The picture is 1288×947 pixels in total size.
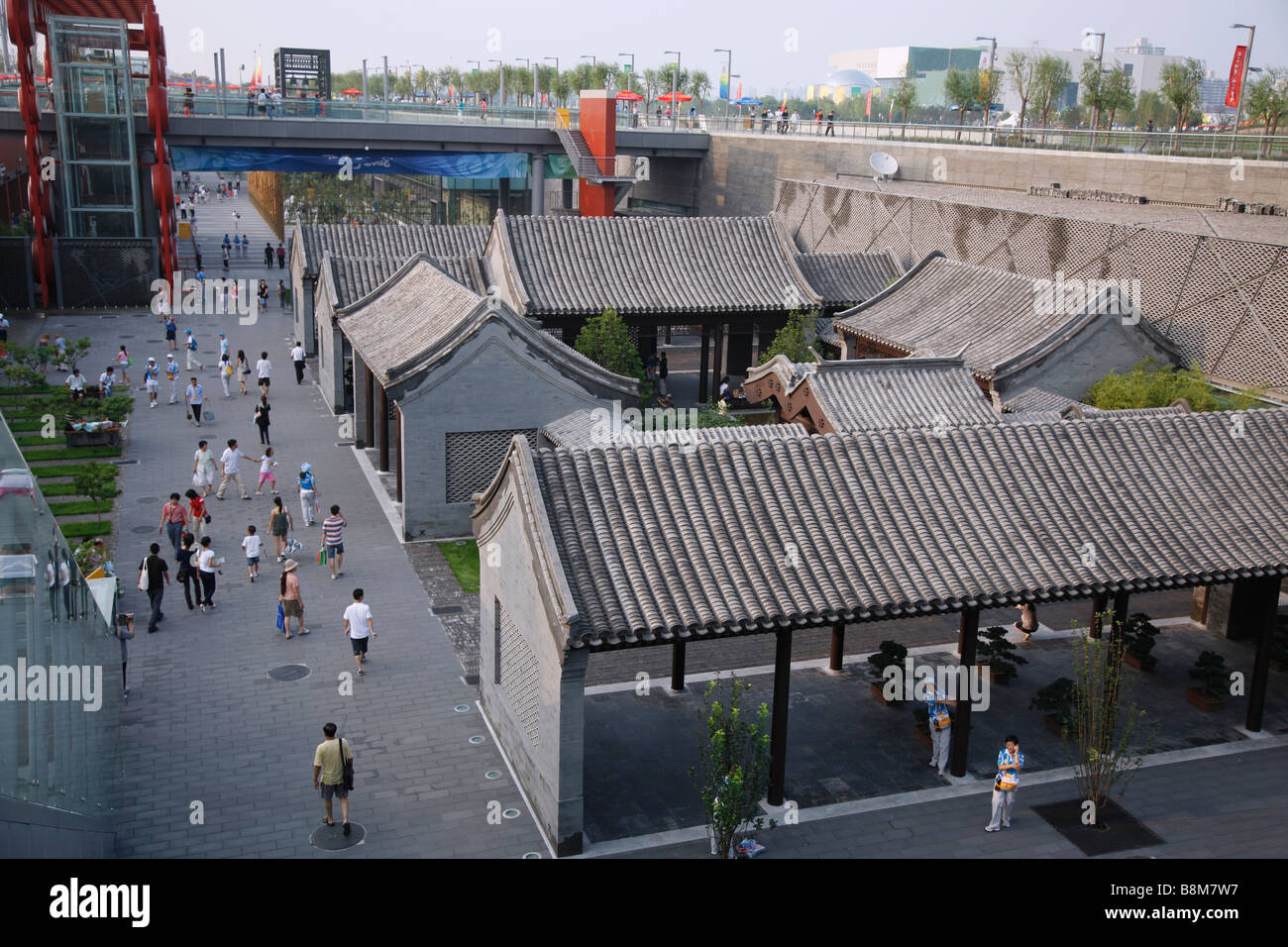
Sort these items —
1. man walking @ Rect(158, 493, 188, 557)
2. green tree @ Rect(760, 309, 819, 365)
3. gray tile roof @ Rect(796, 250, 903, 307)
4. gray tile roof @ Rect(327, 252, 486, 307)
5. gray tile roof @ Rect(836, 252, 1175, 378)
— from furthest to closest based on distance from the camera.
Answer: gray tile roof @ Rect(796, 250, 903, 307), gray tile roof @ Rect(327, 252, 486, 307), green tree @ Rect(760, 309, 819, 365), gray tile roof @ Rect(836, 252, 1175, 378), man walking @ Rect(158, 493, 188, 557)

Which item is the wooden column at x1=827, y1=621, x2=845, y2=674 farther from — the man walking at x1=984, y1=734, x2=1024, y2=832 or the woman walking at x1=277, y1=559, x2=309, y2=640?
the woman walking at x1=277, y1=559, x2=309, y2=640

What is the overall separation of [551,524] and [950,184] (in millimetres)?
38908

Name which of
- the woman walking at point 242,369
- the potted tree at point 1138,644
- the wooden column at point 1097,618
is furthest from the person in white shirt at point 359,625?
the woman walking at point 242,369

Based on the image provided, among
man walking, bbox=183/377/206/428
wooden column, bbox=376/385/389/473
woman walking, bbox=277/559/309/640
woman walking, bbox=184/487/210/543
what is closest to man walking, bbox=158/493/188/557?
woman walking, bbox=184/487/210/543

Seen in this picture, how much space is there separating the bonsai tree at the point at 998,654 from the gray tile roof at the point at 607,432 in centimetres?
537

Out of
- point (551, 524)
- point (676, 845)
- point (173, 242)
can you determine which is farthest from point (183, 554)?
point (173, 242)

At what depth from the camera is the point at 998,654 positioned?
21.6 m

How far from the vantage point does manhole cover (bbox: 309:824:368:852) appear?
51.9 feet

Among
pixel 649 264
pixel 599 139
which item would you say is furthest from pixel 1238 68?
pixel 599 139

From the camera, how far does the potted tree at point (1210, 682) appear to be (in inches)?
819

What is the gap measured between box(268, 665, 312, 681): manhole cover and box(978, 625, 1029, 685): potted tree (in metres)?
12.2

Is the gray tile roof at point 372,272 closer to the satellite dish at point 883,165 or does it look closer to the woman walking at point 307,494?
the woman walking at point 307,494
